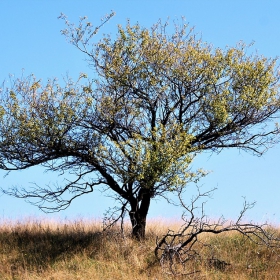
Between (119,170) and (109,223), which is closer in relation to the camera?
(119,170)

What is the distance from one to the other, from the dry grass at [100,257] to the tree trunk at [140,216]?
0.51 m

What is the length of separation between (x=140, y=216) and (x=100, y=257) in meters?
2.64

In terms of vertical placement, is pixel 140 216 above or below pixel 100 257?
above

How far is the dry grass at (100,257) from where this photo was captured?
16469mm

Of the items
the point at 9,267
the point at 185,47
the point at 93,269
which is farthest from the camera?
the point at 185,47

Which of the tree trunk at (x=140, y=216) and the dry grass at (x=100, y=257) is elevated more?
the tree trunk at (x=140, y=216)

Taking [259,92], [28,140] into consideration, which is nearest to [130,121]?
[28,140]

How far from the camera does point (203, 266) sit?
17094mm

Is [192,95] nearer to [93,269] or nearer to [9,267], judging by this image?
[93,269]

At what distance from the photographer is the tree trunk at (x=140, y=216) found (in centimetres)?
1914

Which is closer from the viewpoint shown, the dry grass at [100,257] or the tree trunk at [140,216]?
the dry grass at [100,257]

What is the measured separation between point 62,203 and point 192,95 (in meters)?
6.63

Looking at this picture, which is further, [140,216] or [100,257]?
[140,216]

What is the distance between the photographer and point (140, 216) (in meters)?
19.4
